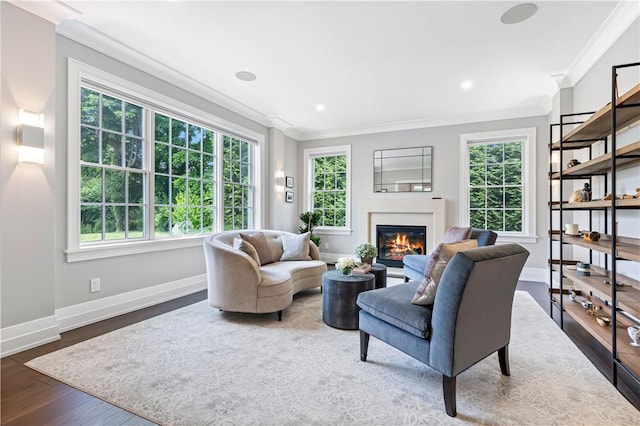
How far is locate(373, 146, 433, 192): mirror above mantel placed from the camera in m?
5.63

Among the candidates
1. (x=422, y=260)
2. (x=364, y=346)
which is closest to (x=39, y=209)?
(x=364, y=346)

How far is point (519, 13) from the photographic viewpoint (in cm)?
265

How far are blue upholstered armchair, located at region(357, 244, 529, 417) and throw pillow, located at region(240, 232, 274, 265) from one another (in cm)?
206

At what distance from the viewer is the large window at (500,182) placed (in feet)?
16.4

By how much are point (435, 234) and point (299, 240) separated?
2.58m

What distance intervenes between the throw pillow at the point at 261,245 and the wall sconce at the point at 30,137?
6.51ft

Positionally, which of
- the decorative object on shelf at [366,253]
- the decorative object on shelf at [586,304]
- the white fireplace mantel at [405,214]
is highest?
the white fireplace mantel at [405,214]

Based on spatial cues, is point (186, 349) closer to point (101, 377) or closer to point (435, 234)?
point (101, 377)

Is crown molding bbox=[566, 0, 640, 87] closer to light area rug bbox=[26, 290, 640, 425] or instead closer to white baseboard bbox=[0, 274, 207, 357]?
light area rug bbox=[26, 290, 640, 425]

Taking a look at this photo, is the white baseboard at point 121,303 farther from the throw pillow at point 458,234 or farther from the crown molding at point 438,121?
the crown molding at point 438,121

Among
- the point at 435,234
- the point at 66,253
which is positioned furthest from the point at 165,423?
the point at 435,234

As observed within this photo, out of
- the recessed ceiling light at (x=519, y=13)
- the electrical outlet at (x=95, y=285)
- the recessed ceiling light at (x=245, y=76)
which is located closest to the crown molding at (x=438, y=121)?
the recessed ceiling light at (x=519, y=13)

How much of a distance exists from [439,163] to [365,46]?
2.99 metres

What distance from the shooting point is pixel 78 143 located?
297 cm
